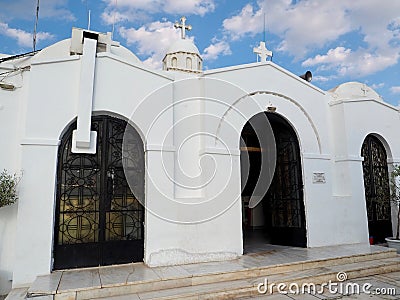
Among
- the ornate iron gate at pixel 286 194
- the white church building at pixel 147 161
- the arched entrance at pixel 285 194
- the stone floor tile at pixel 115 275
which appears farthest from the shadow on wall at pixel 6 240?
the ornate iron gate at pixel 286 194

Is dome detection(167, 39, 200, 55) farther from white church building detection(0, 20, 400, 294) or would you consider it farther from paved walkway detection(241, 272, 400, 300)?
paved walkway detection(241, 272, 400, 300)

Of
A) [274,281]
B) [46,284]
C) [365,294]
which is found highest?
[46,284]

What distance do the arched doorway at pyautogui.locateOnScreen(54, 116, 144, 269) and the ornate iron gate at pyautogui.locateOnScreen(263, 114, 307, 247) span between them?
360cm

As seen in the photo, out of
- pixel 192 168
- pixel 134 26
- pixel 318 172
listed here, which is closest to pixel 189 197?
pixel 192 168

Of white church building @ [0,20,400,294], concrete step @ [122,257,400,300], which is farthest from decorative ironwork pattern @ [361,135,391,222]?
concrete step @ [122,257,400,300]

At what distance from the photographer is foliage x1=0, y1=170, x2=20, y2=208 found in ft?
14.5

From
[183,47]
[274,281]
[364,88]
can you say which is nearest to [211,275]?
[274,281]

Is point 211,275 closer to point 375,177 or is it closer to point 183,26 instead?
point 375,177

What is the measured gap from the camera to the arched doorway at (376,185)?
772 centimetres

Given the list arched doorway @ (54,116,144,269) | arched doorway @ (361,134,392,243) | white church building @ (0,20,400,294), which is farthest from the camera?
arched doorway @ (361,134,392,243)

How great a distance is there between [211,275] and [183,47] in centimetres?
642

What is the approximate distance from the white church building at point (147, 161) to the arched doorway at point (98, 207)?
0.02 m

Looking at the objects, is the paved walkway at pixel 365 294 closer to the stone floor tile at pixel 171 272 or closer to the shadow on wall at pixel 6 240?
the stone floor tile at pixel 171 272

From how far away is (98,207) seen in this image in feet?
17.4
